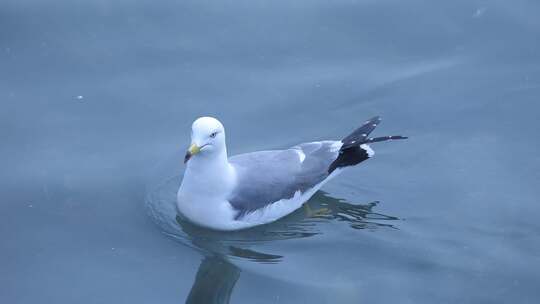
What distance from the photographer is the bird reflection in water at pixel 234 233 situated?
7.31 meters

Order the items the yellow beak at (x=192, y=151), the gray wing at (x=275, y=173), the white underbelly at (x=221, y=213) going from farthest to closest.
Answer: the gray wing at (x=275, y=173)
the white underbelly at (x=221, y=213)
the yellow beak at (x=192, y=151)

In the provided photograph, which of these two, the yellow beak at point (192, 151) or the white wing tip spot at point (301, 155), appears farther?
the white wing tip spot at point (301, 155)

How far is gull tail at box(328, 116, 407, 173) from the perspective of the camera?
8453 mm

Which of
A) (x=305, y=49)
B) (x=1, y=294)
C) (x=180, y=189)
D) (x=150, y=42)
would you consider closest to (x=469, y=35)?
(x=305, y=49)

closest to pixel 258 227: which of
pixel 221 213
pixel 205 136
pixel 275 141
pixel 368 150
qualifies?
pixel 221 213

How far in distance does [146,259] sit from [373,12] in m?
4.49

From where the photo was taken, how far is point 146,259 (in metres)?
7.46

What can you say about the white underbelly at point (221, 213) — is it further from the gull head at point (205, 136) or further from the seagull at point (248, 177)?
the gull head at point (205, 136)

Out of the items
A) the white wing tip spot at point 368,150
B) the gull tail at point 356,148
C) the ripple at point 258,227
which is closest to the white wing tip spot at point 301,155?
the gull tail at point 356,148

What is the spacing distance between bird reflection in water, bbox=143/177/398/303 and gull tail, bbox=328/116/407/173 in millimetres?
350

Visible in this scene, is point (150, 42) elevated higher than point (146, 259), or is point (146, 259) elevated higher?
point (150, 42)

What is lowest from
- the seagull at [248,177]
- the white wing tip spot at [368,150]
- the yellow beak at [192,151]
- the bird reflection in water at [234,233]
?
the bird reflection in water at [234,233]

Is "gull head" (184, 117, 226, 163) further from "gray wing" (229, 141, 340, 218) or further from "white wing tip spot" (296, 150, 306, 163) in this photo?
"white wing tip spot" (296, 150, 306, 163)

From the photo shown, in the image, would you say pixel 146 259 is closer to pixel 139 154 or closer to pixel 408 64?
pixel 139 154
